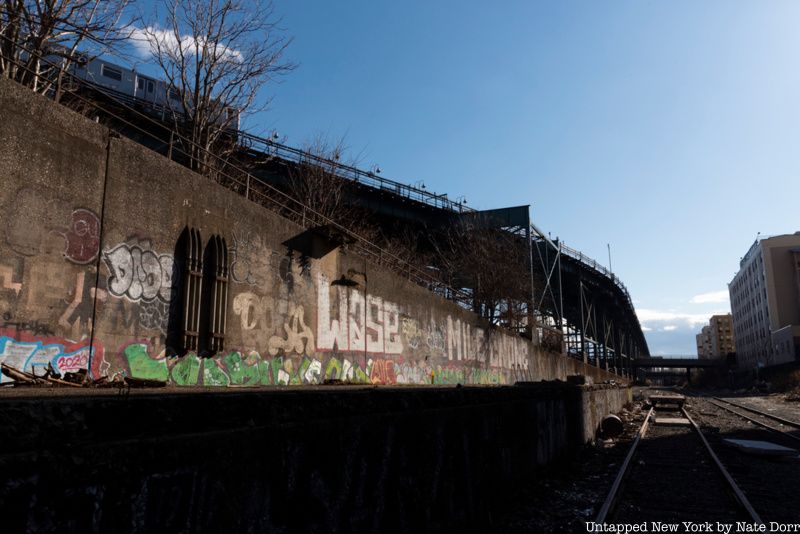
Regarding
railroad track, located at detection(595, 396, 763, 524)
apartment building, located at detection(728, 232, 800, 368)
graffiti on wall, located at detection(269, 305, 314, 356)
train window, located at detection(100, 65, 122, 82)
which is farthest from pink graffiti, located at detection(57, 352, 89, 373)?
apartment building, located at detection(728, 232, 800, 368)

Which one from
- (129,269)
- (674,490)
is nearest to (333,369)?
(129,269)

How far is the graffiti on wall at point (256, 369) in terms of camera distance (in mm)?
10211

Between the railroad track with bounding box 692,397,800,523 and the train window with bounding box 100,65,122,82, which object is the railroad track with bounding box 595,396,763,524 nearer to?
the railroad track with bounding box 692,397,800,523

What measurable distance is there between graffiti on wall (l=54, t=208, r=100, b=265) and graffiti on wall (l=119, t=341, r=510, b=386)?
5.79 ft

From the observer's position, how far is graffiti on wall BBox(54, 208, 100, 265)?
9055 mm

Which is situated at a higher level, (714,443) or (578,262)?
(578,262)

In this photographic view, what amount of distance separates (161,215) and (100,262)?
66.1 inches

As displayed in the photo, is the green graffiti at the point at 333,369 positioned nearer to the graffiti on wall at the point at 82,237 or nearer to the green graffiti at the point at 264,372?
the green graffiti at the point at 264,372

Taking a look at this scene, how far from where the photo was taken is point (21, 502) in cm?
211

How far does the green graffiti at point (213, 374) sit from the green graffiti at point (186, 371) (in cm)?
19

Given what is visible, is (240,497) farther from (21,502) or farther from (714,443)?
(714,443)

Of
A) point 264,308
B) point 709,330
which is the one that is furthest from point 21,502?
point 709,330

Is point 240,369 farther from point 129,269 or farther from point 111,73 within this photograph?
point 111,73

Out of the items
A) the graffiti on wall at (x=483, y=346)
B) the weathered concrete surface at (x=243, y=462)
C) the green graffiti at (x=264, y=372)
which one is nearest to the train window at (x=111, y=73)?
the graffiti on wall at (x=483, y=346)
